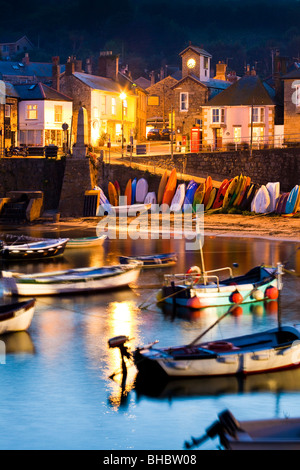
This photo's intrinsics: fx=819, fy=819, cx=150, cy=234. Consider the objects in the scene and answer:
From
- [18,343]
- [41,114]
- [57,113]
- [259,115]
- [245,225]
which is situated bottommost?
[18,343]

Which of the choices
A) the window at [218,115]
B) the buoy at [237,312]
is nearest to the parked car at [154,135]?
the window at [218,115]

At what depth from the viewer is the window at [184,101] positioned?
6825 centimetres

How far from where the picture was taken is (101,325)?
78.8 feet

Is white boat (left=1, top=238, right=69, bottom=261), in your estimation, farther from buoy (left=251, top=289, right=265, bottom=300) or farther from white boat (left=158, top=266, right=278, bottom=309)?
buoy (left=251, top=289, right=265, bottom=300)

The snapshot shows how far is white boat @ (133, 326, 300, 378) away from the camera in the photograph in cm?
1844

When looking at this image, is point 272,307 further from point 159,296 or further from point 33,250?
point 33,250

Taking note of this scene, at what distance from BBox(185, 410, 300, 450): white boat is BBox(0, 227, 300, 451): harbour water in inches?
84.3

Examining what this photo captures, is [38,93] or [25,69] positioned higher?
[25,69]

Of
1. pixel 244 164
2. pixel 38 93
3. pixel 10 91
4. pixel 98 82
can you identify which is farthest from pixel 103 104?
pixel 244 164

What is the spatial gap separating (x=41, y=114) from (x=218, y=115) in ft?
48.5

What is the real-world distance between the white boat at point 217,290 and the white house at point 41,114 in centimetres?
4172

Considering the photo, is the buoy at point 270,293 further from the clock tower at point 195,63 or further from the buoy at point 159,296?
the clock tower at point 195,63

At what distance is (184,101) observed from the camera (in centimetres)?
6869
